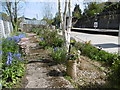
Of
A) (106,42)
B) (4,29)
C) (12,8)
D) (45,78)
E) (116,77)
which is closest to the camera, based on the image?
(116,77)

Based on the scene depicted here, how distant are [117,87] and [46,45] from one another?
4.41 metres

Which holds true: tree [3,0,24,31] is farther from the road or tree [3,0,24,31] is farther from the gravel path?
the gravel path

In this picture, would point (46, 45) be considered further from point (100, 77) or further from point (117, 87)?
point (117, 87)

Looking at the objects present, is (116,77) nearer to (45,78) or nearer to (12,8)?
(45,78)

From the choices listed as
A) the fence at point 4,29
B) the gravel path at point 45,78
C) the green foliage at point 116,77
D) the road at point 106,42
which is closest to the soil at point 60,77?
the gravel path at point 45,78

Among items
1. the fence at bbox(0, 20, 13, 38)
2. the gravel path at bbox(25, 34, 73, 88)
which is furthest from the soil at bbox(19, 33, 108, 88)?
the fence at bbox(0, 20, 13, 38)

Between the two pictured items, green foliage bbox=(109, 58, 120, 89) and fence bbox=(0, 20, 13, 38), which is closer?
green foliage bbox=(109, 58, 120, 89)

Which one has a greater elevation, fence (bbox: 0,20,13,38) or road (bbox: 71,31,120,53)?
fence (bbox: 0,20,13,38)

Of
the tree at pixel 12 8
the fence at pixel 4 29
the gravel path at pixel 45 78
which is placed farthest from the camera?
the tree at pixel 12 8

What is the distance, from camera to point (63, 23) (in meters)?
3.67

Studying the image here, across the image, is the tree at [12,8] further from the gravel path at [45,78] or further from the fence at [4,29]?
the gravel path at [45,78]

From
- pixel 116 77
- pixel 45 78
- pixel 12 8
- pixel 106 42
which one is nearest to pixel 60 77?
pixel 45 78

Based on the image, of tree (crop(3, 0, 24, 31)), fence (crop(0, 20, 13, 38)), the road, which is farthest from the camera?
tree (crop(3, 0, 24, 31))

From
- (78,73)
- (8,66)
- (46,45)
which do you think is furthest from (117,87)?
(46,45)
